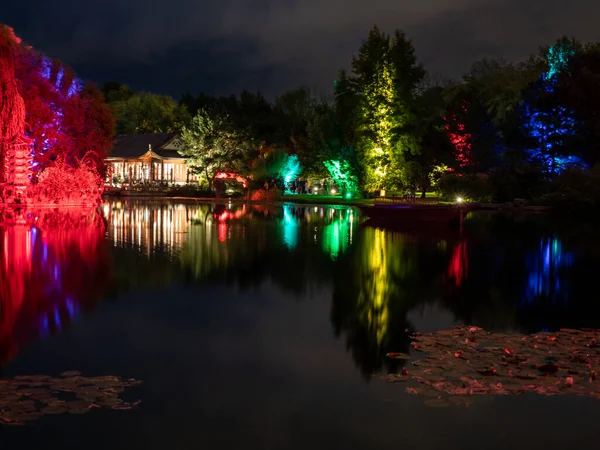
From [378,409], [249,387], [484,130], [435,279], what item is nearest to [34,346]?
[249,387]

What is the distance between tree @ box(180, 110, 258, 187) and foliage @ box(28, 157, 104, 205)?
20164 millimetres

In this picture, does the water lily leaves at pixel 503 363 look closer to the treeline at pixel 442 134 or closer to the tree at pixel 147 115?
the treeline at pixel 442 134

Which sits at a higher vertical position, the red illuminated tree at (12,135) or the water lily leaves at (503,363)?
the red illuminated tree at (12,135)

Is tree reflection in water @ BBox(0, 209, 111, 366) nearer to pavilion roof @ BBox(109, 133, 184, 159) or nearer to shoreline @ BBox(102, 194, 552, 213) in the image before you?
shoreline @ BBox(102, 194, 552, 213)

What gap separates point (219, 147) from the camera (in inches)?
2586

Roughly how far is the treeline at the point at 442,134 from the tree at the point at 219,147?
0.09m

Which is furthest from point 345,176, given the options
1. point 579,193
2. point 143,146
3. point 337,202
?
point 143,146

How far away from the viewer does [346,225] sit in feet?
103

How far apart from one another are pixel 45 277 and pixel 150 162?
6533 centimetres

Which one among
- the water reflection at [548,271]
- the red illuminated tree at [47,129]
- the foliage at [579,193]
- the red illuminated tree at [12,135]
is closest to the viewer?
the water reflection at [548,271]

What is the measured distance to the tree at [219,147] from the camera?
214 feet

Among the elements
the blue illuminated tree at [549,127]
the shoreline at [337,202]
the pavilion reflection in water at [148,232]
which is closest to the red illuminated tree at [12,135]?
the pavilion reflection in water at [148,232]

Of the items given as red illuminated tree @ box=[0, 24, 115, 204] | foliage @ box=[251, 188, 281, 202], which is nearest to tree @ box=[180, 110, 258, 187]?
foliage @ box=[251, 188, 281, 202]

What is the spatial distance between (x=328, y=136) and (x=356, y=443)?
56.2 m
